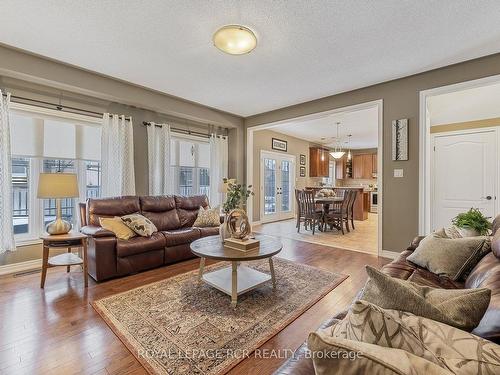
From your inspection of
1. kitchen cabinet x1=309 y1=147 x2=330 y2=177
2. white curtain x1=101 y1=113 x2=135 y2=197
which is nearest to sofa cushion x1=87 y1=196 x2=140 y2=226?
white curtain x1=101 y1=113 x2=135 y2=197

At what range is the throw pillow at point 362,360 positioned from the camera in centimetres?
58

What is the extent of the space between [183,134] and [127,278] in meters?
3.00

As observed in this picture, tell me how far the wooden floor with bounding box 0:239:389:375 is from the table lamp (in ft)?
2.00

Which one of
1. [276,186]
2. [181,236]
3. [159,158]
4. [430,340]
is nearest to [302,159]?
[276,186]

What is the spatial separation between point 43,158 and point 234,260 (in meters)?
3.13

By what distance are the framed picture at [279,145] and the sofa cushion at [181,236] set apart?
4.29 meters

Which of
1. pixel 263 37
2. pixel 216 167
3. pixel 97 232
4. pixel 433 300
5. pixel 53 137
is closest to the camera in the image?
pixel 433 300

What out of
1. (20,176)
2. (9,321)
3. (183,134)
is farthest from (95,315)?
(183,134)

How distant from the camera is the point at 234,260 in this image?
2193mm

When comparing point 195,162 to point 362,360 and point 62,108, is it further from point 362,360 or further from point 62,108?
point 362,360

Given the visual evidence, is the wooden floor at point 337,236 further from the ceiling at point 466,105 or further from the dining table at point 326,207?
the ceiling at point 466,105

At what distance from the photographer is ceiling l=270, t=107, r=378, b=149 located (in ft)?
18.6

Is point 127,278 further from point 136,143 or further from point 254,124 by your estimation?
point 254,124

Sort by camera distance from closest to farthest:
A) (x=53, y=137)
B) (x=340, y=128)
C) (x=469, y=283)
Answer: (x=469, y=283) → (x=53, y=137) → (x=340, y=128)
